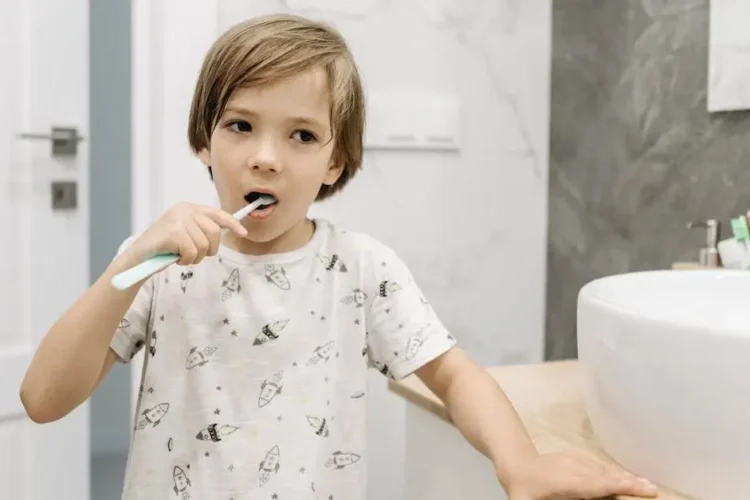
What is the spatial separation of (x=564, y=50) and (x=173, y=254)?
1042 mm

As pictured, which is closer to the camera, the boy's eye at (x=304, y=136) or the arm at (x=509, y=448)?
the arm at (x=509, y=448)

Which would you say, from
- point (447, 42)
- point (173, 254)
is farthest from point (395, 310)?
point (447, 42)

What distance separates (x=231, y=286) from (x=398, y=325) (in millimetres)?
182

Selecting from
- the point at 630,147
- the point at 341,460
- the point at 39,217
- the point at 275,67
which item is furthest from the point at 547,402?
the point at 39,217

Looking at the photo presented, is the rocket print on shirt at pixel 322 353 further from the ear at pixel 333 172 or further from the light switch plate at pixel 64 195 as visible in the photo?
the light switch plate at pixel 64 195

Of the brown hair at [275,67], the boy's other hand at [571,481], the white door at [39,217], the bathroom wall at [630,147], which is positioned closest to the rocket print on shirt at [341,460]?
the boy's other hand at [571,481]

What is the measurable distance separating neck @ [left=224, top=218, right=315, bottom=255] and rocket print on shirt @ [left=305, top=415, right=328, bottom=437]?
177mm

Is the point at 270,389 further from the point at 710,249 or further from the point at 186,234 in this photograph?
the point at 710,249

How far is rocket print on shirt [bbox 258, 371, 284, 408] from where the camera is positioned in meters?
0.79

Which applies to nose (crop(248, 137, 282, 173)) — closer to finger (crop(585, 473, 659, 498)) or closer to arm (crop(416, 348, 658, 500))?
arm (crop(416, 348, 658, 500))

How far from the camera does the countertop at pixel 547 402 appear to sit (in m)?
0.70

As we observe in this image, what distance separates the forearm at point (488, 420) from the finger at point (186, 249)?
31 centimetres

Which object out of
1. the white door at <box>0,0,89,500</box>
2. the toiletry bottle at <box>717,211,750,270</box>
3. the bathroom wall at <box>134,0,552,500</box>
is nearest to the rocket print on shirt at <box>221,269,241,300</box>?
the bathroom wall at <box>134,0,552,500</box>

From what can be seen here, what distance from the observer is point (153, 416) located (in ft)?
2.57
